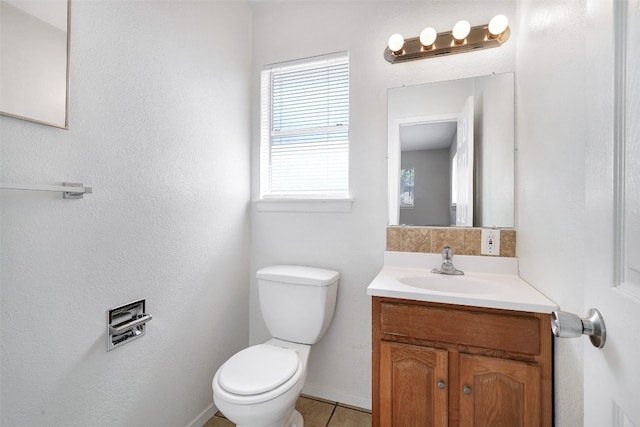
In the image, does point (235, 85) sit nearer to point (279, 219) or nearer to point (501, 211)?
point (279, 219)

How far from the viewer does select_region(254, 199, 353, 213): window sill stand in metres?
1.79

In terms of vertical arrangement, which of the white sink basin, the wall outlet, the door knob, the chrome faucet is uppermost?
the wall outlet

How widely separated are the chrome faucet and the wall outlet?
177 mm

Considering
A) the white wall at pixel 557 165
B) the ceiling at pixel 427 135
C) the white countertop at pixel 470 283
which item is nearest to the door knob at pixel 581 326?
the white wall at pixel 557 165

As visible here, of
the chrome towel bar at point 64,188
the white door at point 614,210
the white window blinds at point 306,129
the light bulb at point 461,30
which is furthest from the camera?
the white window blinds at point 306,129

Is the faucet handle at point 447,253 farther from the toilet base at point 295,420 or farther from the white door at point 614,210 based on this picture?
the toilet base at point 295,420

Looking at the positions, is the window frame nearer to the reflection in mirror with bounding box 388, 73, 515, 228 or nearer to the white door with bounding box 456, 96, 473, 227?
the reflection in mirror with bounding box 388, 73, 515, 228

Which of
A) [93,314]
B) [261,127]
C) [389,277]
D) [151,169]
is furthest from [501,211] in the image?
[93,314]

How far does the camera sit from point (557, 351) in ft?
3.34

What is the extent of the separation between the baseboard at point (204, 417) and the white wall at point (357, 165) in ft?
1.93

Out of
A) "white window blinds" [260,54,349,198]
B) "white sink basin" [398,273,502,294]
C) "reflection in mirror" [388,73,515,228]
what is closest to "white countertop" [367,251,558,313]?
"white sink basin" [398,273,502,294]

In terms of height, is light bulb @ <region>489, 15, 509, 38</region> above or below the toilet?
above

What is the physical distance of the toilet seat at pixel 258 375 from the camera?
115 cm

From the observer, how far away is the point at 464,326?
1.12m
